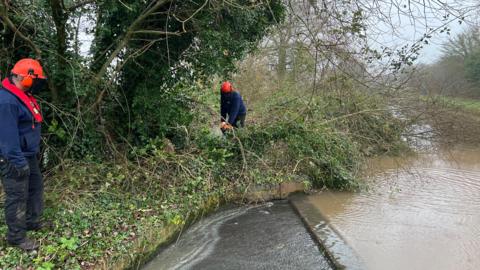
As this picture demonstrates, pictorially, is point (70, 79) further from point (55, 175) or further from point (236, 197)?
point (236, 197)

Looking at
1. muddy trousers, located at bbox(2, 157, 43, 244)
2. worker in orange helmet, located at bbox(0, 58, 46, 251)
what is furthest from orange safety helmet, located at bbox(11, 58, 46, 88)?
muddy trousers, located at bbox(2, 157, 43, 244)

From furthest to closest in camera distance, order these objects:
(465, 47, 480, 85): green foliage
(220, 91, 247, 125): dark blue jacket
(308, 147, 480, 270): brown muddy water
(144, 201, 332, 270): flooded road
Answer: (465, 47, 480, 85): green foliage
(220, 91, 247, 125): dark blue jacket
(308, 147, 480, 270): brown muddy water
(144, 201, 332, 270): flooded road

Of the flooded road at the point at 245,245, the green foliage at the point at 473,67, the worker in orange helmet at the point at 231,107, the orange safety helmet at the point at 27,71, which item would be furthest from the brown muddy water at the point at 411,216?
the green foliage at the point at 473,67

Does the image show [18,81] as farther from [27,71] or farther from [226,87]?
[226,87]

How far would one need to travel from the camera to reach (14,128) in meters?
3.88

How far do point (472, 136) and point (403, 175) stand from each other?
17.2 feet

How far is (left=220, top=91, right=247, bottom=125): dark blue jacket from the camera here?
8523 millimetres

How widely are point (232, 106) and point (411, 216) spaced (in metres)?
4.10

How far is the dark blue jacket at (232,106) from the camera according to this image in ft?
28.0

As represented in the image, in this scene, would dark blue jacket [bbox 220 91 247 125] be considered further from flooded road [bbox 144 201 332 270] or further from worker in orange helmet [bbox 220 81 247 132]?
flooded road [bbox 144 201 332 270]

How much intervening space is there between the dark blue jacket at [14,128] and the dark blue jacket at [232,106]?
15.9 ft

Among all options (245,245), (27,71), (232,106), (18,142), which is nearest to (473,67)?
(232,106)

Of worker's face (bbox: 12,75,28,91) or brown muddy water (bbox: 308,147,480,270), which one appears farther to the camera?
brown muddy water (bbox: 308,147,480,270)

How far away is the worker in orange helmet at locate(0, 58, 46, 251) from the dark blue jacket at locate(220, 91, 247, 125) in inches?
184
